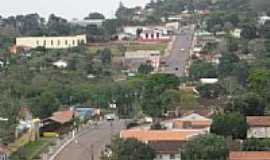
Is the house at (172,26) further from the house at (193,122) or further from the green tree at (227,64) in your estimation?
the house at (193,122)

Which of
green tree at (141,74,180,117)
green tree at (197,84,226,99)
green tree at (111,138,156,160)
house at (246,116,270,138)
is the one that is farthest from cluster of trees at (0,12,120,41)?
green tree at (111,138,156,160)

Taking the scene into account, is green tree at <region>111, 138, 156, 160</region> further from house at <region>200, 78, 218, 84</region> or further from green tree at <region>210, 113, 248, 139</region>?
house at <region>200, 78, 218, 84</region>

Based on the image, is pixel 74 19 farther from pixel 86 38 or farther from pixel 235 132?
pixel 235 132

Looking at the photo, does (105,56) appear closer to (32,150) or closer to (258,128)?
(32,150)

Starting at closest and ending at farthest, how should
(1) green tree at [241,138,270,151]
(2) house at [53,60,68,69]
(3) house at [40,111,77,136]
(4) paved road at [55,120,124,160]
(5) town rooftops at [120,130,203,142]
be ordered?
(1) green tree at [241,138,270,151] < (4) paved road at [55,120,124,160] < (5) town rooftops at [120,130,203,142] < (3) house at [40,111,77,136] < (2) house at [53,60,68,69]

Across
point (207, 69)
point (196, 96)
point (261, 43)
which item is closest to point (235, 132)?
point (196, 96)
